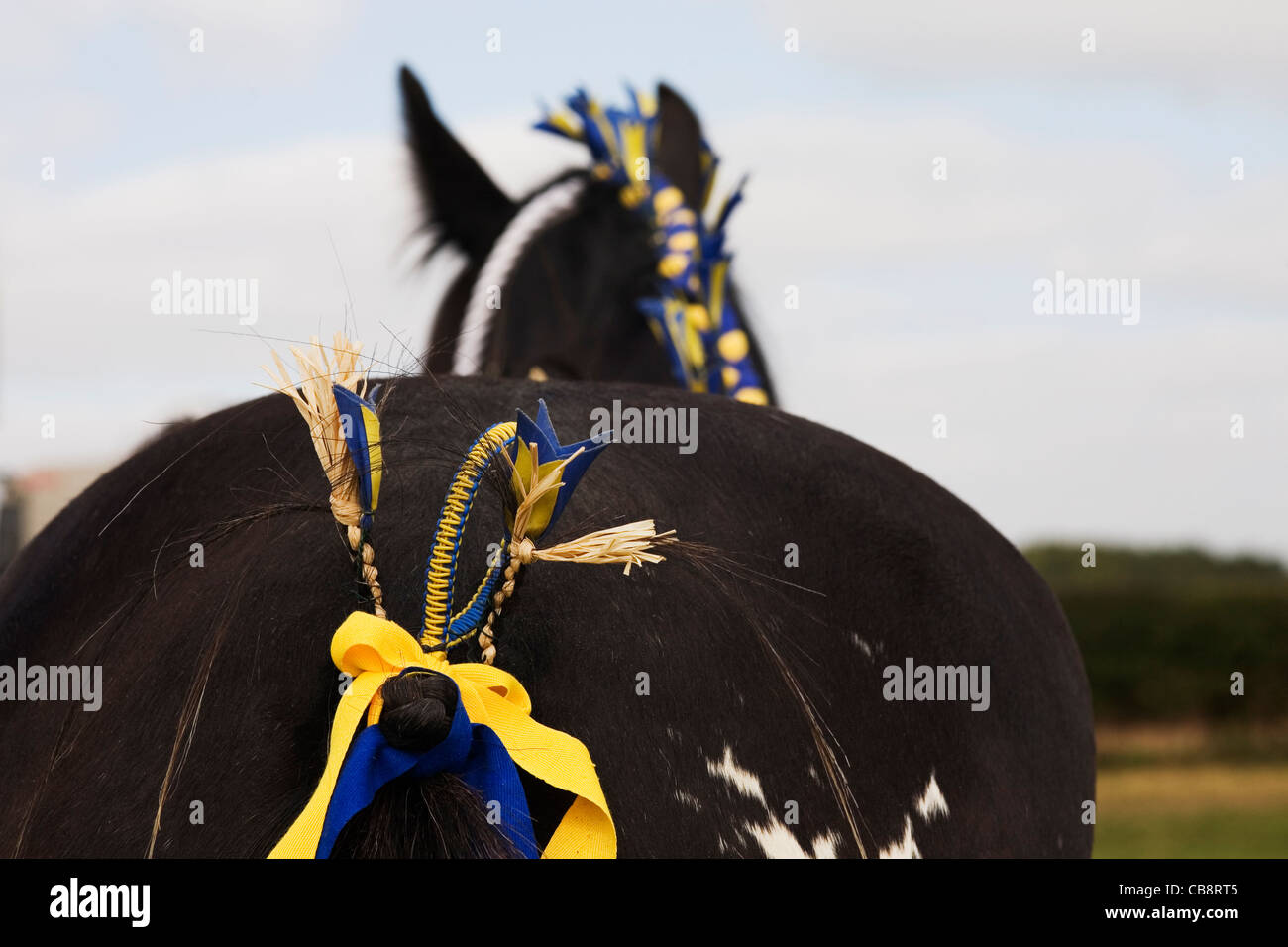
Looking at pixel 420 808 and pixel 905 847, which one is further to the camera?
pixel 905 847

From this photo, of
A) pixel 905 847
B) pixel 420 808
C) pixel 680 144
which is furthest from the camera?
pixel 680 144

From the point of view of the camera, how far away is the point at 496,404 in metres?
1.21

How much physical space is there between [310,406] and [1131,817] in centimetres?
987

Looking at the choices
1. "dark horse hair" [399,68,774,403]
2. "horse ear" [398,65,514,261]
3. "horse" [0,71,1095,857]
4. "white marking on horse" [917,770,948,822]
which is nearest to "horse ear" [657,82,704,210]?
"dark horse hair" [399,68,774,403]

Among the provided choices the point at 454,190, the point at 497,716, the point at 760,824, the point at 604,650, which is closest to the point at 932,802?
the point at 760,824

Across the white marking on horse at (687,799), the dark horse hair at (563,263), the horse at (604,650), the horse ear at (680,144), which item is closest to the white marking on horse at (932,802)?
the horse at (604,650)

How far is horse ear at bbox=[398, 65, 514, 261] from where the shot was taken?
3002 millimetres

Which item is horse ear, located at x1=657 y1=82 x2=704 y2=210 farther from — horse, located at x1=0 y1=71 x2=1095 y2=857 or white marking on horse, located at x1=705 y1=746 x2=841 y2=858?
white marking on horse, located at x1=705 y1=746 x2=841 y2=858

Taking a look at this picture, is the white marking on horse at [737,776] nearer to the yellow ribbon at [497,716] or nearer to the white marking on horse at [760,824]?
the white marking on horse at [760,824]

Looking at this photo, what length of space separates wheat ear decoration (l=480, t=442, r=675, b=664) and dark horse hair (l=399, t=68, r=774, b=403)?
55.6 inches

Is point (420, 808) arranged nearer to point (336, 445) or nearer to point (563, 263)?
point (336, 445)

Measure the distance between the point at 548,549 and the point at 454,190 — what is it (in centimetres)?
223

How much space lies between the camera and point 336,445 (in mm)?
949
